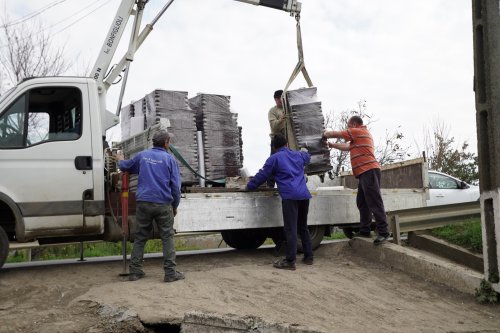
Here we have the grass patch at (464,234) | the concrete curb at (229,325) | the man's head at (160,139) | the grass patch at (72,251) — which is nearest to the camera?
the concrete curb at (229,325)

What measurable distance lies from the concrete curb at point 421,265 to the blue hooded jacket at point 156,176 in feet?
10.9

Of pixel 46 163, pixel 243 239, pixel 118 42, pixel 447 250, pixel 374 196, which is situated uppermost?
pixel 118 42

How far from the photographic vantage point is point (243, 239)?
10.0 m

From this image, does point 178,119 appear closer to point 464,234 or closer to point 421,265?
point 421,265

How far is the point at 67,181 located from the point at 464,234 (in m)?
5.78

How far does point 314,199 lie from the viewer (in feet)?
29.2

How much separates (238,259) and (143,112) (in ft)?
8.96

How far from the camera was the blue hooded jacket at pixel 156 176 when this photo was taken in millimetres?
6820

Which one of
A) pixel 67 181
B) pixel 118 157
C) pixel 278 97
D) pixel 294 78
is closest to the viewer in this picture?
pixel 67 181

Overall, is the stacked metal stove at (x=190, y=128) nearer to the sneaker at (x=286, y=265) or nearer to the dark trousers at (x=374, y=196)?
the sneaker at (x=286, y=265)

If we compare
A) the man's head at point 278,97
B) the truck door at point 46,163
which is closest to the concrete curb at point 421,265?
the man's head at point 278,97

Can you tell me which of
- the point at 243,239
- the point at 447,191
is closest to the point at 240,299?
the point at 243,239

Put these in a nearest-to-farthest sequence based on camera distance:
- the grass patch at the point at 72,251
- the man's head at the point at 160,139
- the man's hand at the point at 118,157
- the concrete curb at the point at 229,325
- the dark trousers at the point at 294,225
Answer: the concrete curb at the point at 229,325
the man's head at the point at 160,139
the man's hand at the point at 118,157
the dark trousers at the point at 294,225
the grass patch at the point at 72,251

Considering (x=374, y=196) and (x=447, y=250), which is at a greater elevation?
(x=374, y=196)
